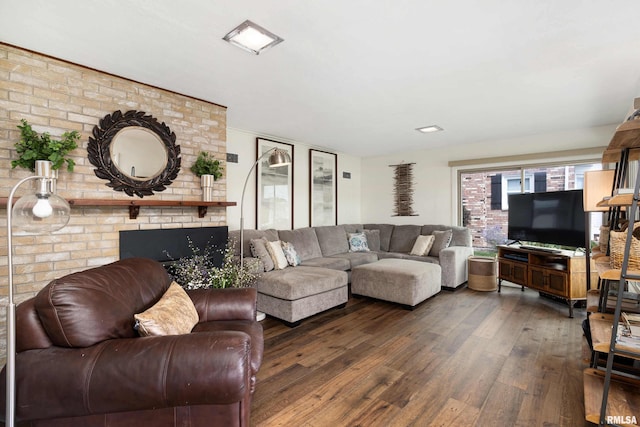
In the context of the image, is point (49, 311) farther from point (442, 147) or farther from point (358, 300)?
point (442, 147)

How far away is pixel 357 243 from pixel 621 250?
13.1 feet

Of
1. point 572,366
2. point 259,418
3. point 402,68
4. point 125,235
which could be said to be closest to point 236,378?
point 259,418

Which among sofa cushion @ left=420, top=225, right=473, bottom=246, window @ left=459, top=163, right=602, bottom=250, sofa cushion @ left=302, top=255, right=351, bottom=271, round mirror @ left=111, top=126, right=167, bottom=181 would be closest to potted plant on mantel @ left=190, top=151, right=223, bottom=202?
round mirror @ left=111, top=126, right=167, bottom=181

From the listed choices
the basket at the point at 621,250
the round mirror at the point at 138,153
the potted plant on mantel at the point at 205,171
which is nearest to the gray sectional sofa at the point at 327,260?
the potted plant on mantel at the point at 205,171

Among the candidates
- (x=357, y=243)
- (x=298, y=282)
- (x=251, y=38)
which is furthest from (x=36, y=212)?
(x=357, y=243)

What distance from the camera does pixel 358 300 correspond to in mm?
4102

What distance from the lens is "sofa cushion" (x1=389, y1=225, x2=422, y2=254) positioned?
5.38 meters

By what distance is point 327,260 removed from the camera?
14.6 ft

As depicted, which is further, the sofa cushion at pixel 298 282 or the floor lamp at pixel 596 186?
the sofa cushion at pixel 298 282

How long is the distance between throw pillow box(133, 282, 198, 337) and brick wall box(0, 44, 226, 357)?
106 cm

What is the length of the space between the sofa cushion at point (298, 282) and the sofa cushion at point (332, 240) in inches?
51.8

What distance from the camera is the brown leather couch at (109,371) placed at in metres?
1.16

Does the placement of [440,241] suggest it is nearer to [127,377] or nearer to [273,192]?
[273,192]

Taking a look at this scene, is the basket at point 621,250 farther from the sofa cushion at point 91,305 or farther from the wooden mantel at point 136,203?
the wooden mantel at point 136,203
